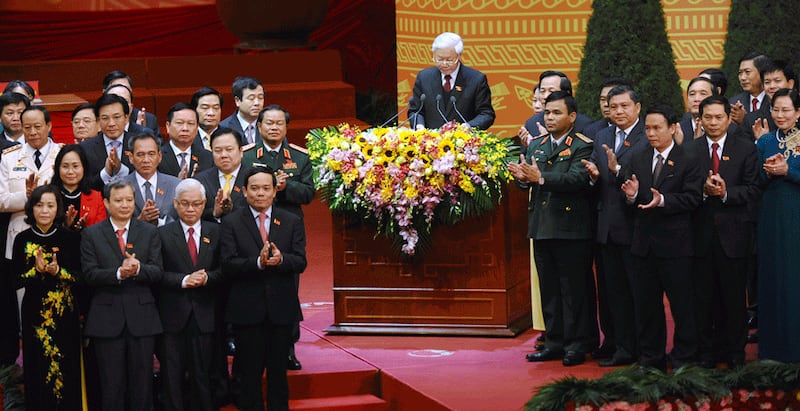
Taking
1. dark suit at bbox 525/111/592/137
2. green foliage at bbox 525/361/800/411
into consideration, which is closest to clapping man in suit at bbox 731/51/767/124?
dark suit at bbox 525/111/592/137

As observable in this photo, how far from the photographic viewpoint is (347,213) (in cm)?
788

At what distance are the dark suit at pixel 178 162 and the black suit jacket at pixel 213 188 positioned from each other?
21 centimetres

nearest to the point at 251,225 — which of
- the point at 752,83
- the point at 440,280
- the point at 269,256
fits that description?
the point at 269,256

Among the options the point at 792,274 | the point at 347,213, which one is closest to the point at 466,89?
the point at 347,213

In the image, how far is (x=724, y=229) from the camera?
6887 mm

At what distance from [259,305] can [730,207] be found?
2.44m

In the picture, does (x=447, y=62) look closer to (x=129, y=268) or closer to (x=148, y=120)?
(x=148, y=120)

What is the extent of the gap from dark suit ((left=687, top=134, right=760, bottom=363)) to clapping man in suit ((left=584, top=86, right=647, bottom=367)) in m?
0.36

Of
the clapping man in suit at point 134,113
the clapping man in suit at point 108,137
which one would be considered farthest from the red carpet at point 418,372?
the clapping man in suit at point 134,113

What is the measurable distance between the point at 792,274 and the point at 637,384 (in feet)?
3.74

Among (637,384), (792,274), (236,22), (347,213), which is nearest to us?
(637,384)

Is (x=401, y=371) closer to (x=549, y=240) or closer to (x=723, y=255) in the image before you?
(x=549, y=240)

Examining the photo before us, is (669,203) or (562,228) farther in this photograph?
(562,228)

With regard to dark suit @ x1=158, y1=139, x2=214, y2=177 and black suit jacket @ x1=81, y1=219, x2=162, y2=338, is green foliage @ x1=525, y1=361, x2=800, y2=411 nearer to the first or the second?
black suit jacket @ x1=81, y1=219, x2=162, y2=338
